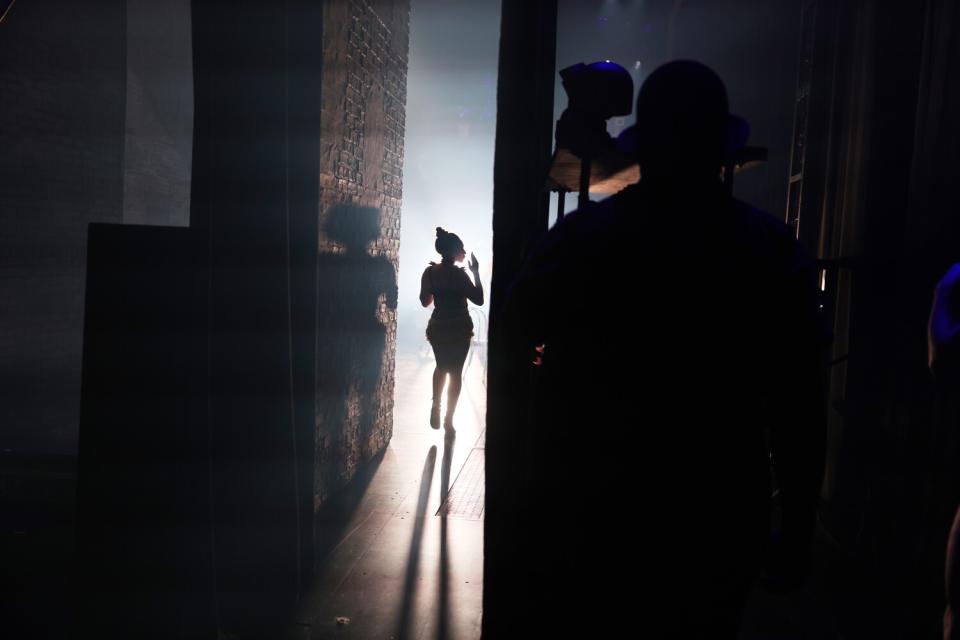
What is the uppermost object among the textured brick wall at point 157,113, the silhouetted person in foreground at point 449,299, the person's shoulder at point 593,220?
the textured brick wall at point 157,113

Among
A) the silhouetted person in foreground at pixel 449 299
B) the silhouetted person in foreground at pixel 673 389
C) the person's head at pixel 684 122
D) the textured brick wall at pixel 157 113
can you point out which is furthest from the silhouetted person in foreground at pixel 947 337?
the textured brick wall at pixel 157 113

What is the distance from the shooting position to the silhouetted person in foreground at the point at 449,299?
5695 millimetres

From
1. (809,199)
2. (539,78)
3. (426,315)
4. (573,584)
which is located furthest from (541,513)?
A: (426,315)

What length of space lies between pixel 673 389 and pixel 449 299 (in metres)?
4.51

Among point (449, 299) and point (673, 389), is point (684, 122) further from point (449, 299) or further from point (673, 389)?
point (449, 299)

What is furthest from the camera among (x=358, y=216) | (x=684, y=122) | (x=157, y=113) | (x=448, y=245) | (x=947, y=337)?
(x=157, y=113)

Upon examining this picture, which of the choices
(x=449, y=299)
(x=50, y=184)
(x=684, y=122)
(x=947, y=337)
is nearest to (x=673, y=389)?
(x=684, y=122)

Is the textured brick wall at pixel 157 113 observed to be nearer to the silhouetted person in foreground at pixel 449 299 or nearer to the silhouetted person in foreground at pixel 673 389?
the silhouetted person in foreground at pixel 449 299

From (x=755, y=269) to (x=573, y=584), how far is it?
2.26 ft

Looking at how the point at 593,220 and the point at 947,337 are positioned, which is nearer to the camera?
the point at 593,220

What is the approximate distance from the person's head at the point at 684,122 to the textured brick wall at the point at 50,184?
6597 millimetres

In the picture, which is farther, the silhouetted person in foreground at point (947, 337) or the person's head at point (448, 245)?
the person's head at point (448, 245)

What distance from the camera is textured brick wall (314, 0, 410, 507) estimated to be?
4016 millimetres

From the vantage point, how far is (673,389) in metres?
1.28
